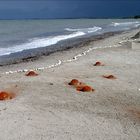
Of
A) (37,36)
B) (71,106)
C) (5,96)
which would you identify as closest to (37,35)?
(37,36)

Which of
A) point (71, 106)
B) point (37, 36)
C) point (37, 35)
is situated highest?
point (71, 106)

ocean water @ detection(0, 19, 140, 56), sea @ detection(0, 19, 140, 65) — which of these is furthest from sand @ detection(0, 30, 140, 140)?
ocean water @ detection(0, 19, 140, 56)

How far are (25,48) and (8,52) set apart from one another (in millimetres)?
2786

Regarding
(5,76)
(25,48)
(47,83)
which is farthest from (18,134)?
(25,48)

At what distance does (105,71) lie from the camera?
56.1 feet

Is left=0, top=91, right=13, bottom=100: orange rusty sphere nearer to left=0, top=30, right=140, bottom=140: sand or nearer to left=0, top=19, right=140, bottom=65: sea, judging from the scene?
left=0, top=30, right=140, bottom=140: sand

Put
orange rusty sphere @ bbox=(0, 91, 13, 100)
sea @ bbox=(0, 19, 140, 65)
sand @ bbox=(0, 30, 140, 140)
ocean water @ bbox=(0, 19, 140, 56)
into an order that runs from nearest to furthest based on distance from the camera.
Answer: sand @ bbox=(0, 30, 140, 140) → orange rusty sphere @ bbox=(0, 91, 13, 100) → sea @ bbox=(0, 19, 140, 65) → ocean water @ bbox=(0, 19, 140, 56)

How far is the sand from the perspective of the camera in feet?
32.3

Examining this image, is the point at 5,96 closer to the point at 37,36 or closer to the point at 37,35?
the point at 37,36

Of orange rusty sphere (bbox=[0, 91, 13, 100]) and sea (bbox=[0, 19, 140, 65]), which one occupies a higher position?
orange rusty sphere (bbox=[0, 91, 13, 100])

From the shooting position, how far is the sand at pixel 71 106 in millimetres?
9859

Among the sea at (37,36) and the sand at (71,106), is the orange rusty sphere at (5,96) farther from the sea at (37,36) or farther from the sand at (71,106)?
the sea at (37,36)

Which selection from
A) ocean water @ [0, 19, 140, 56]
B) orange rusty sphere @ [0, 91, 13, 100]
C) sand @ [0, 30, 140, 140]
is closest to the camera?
sand @ [0, 30, 140, 140]

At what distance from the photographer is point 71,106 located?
11859 millimetres
